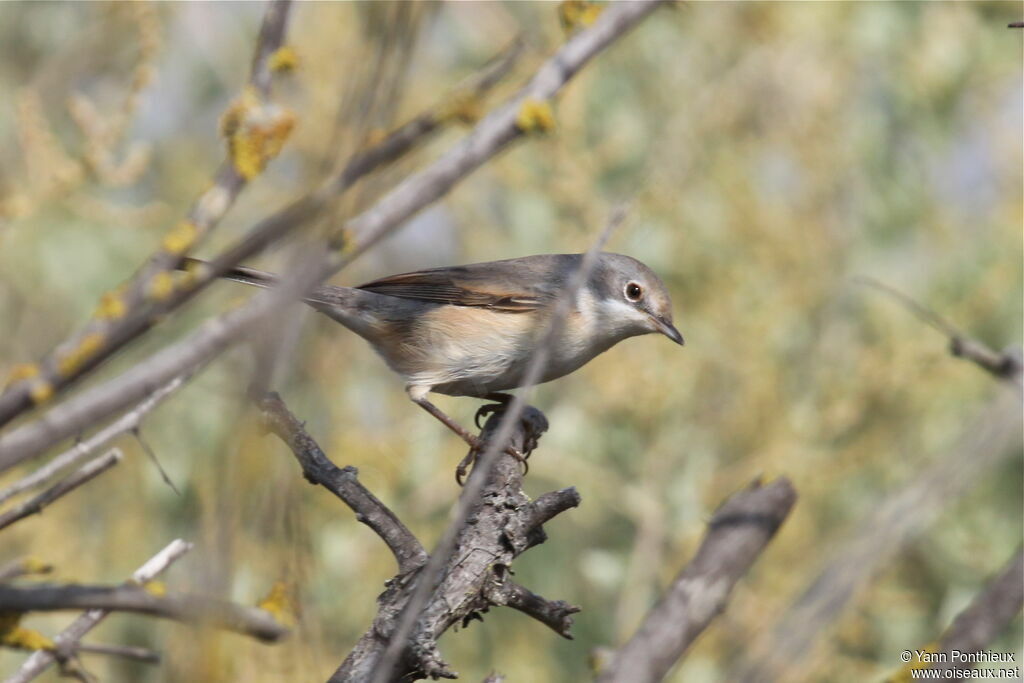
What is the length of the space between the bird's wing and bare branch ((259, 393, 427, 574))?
2.14 metres

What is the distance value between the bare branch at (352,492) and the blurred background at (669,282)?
211 centimetres

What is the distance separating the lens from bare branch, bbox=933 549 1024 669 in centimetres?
180

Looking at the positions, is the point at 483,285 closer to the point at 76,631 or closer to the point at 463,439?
the point at 463,439

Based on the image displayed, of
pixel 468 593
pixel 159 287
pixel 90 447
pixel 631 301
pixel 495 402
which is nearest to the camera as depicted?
pixel 159 287

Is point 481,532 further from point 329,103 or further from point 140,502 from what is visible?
point 329,103

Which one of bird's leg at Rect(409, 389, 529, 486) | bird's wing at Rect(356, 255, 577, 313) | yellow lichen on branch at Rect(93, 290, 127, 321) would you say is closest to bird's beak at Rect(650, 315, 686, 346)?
bird's wing at Rect(356, 255, 577, 313)

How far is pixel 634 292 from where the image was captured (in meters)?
4.93

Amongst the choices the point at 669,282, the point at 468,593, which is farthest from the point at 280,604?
the point at 669,282

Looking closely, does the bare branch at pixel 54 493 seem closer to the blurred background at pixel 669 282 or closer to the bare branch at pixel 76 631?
the bare branch at pixel 76 631

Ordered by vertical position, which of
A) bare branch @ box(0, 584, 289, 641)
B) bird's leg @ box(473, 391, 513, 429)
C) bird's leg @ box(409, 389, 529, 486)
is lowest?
bare branch @ box(0, 584, 289, 641)

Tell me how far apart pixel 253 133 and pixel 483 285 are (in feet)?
10.9

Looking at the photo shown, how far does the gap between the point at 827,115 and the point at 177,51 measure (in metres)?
4.30

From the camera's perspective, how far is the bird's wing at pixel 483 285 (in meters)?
4.94

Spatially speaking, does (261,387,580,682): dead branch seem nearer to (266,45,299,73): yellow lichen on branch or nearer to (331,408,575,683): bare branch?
(331,408,575,683): bare branch
